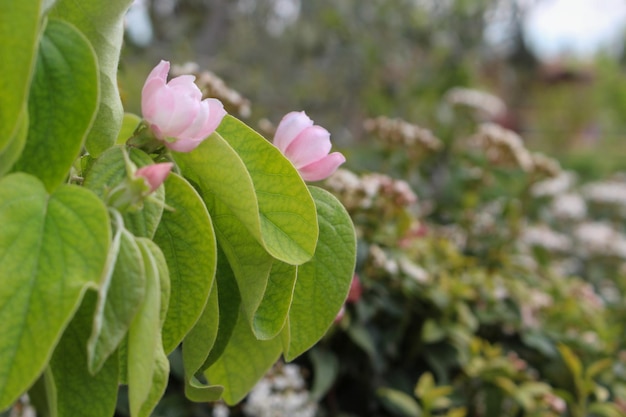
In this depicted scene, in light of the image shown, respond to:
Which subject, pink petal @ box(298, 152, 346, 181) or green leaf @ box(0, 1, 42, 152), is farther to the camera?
pink petal @ box(298, 152, 346, 181)

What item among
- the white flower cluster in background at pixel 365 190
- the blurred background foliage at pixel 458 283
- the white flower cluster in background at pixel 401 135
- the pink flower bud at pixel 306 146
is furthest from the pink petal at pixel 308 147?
the white flower cluster in background at pixel 401 135

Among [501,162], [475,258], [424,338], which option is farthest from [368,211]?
[501,162]

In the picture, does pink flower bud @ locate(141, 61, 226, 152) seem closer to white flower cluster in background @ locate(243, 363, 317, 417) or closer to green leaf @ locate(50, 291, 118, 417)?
green leaf @ locate(50, 291, 118, 417)

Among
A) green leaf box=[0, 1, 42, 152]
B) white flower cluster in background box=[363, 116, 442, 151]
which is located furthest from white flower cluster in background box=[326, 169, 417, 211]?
green leaf box=[0, 1, 42, 152]

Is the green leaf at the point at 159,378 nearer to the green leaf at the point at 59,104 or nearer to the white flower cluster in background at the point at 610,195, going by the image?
the green leaf at the point at 59,104

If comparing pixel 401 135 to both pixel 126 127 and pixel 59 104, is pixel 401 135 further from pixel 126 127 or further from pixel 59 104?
pixel 59 104
